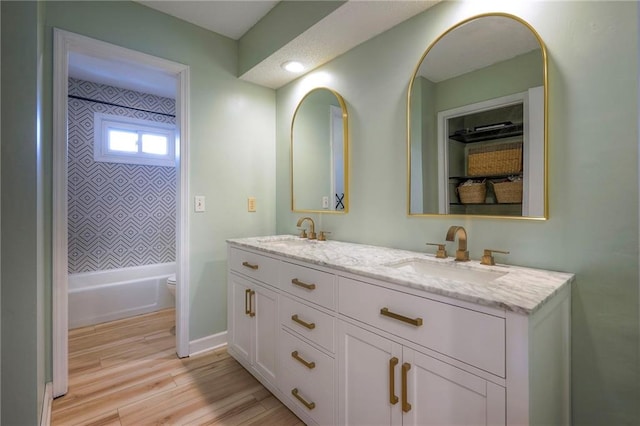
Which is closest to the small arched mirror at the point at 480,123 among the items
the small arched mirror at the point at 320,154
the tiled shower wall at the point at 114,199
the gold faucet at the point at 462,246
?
the gold faucet at the point at 462,246

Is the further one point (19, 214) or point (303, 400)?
point (303, 400)

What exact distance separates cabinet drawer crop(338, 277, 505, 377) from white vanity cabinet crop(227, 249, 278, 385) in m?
0.66

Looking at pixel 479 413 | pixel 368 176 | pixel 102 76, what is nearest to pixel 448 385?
pixel 479 413

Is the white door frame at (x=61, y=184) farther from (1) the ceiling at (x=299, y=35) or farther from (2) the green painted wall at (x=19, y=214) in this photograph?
(2) the green painted wall at (x=19, y=214)

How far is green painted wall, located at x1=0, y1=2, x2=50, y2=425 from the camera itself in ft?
3.43

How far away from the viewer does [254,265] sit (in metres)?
1.91

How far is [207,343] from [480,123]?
2340 millimetres

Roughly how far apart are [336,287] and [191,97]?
5.91 ft

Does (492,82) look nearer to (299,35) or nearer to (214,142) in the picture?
(299,35)

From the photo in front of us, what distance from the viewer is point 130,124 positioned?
11.2 ft

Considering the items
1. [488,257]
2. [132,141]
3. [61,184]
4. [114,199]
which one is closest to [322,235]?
[488,257]

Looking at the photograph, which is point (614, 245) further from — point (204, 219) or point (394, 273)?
point (204, 219)

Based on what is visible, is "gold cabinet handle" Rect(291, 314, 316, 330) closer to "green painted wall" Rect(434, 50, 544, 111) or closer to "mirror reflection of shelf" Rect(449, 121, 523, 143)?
"mirror reflection of shelf" Rect(449, 121, 523, 143)

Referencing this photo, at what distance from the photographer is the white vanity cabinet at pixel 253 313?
5.79 ft
